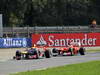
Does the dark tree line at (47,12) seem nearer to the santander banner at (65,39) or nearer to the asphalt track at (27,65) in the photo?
the santander banner at (65,39)

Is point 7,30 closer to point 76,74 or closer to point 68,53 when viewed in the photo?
point 68,53

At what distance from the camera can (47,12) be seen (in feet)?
224

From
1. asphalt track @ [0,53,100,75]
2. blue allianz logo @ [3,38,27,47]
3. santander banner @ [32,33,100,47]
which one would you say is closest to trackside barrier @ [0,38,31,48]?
blue allianz logo @ [3,38,27,47]

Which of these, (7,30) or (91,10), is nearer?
(7,30)

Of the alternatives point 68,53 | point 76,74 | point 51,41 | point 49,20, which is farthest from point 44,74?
point 49,20

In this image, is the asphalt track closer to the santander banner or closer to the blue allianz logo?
the santander banner

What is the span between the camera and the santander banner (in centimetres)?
4025

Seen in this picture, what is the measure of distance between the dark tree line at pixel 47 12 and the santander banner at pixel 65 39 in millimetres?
26776

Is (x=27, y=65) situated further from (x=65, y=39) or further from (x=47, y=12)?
(x=47, y=12)

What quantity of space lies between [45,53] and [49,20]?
39.4 m

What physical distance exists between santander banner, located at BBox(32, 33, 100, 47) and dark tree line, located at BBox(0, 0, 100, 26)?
1054 inches

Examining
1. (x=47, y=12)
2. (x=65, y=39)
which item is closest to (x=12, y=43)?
(x=65, y=39)

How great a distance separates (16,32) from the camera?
45.6 meters

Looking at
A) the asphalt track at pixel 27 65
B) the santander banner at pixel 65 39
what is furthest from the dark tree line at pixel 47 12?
the asphalt track at pixel 27 65
